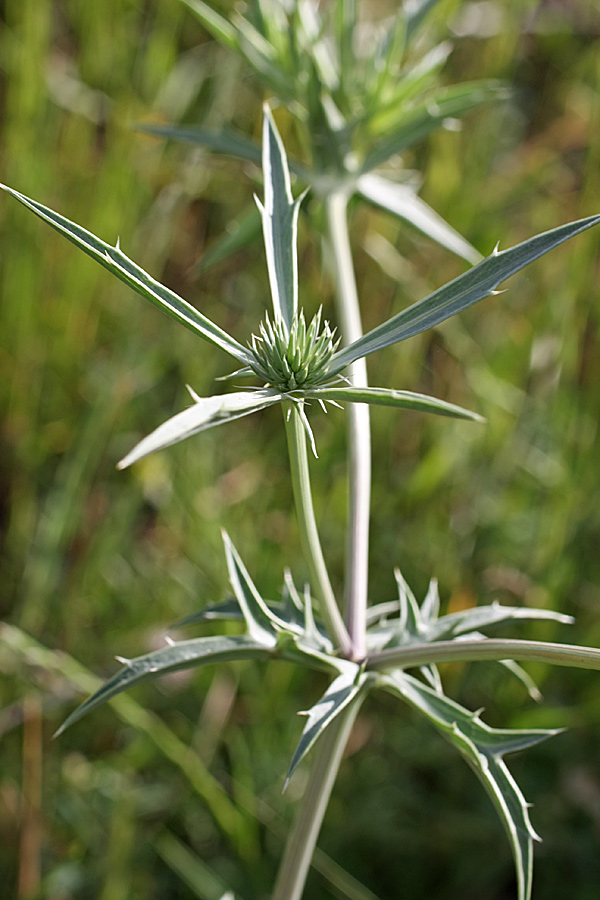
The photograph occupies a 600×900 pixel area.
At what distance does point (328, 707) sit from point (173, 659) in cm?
14

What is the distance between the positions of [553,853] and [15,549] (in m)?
1.21

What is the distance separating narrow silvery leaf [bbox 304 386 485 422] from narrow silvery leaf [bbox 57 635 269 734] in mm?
246

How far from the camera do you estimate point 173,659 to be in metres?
0.67

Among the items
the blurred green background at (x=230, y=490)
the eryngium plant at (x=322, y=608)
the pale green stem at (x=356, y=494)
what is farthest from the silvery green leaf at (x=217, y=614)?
the blurred green background at (x=230, y=490)

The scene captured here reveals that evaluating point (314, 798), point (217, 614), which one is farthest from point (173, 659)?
point (314, 798)

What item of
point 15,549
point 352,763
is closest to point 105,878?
point 352,763

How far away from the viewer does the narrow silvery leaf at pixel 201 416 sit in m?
0.46

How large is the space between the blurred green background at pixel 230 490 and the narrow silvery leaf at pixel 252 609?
49cm

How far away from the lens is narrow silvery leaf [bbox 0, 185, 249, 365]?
513mm

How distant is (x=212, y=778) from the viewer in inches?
54.6

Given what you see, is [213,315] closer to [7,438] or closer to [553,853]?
[7,438]

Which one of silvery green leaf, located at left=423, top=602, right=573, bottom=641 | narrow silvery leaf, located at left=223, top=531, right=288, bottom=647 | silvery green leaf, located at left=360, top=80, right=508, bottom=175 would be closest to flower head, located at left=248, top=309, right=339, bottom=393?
→ narrow silvery leaf, located at left=223, top=531, right=288, bottom=647

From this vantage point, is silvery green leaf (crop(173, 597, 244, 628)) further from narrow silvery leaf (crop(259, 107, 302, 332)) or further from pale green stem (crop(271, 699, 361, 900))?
narrow silvery leaf (crop(259, 107, 302, 332))

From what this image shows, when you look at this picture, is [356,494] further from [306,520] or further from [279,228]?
[279,228]
